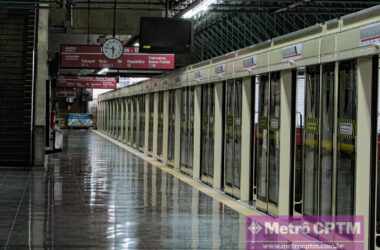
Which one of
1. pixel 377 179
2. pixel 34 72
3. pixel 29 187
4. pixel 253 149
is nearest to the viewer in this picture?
pixel 377 179

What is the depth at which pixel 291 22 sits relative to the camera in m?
22.8

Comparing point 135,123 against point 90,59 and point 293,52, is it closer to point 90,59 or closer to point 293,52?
point 90,59

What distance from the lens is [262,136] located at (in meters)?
11.3

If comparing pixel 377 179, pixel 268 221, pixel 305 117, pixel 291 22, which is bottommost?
pixel 268 221

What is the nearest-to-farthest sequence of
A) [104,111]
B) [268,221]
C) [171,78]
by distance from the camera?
[268,221] → [171,78] → [104,111]

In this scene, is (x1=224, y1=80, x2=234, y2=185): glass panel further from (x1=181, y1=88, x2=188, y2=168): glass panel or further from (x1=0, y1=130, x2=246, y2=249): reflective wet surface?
(x1=181, y1=88, x2=188, y2=168): glass panel

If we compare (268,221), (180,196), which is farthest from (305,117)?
(180,196)

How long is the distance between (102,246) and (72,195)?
473 cm

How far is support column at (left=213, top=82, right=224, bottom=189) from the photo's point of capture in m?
14.2

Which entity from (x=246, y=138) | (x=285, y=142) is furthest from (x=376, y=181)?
(x=246, y=138)

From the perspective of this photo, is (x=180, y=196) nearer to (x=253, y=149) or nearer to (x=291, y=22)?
(x=253, y=149)

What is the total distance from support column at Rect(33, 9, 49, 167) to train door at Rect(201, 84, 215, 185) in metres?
4.37

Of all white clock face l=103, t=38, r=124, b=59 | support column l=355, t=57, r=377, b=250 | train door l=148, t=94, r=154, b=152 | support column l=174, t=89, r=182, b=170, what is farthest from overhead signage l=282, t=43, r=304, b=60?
train door l=148, t=94, r=154, b=152

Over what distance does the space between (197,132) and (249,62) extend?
505 cm
